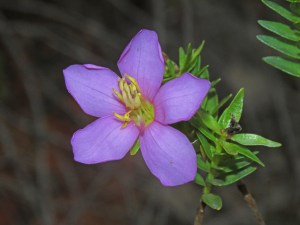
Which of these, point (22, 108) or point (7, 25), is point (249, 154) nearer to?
point (7, 25)

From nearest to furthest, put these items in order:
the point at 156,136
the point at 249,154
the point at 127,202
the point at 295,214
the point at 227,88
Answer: the point at 249,154 < the point at 156,136 < the point at 295,214 < the point at 127,202 < the point at 227,88

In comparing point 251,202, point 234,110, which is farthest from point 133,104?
point 251,202

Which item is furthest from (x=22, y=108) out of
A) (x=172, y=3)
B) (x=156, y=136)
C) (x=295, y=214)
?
(x=156, y=136)

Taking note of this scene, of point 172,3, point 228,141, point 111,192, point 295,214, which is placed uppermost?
point 228,141

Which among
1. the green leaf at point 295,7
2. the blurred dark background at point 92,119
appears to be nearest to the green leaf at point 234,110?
the green leaf at point 295,7

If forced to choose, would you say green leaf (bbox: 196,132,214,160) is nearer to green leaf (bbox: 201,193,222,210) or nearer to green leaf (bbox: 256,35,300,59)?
green leaf (bbox: 201,193,222,210)

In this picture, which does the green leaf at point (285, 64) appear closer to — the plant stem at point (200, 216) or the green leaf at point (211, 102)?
the green leaf at point (211, 102)

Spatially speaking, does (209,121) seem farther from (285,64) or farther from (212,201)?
(285,64)
